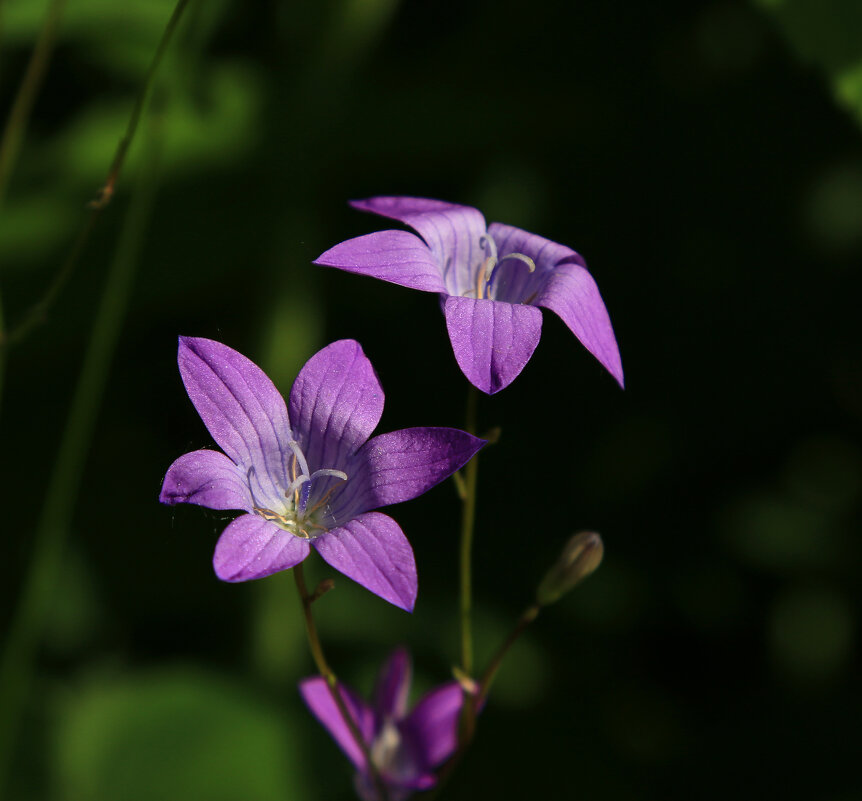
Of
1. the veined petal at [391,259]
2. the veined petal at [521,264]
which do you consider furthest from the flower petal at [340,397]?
the veined petal at [521,264]

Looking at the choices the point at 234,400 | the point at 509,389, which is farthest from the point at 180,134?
the point at 234,400

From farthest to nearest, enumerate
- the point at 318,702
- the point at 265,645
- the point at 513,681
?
the point at 513,681 → the point at 265,645 → the point at 318,702

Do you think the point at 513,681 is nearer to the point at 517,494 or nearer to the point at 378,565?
the point at 517,494

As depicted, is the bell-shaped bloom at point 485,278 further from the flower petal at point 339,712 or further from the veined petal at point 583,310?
the flower petal at point 339,712

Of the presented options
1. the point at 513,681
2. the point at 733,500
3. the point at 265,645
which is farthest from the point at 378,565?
the point at 733,500

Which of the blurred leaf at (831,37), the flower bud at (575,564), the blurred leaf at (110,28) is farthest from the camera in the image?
the blurred leaf at (110,28)

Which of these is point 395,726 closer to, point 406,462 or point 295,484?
point 295,484

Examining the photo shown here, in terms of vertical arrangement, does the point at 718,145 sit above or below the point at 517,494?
above

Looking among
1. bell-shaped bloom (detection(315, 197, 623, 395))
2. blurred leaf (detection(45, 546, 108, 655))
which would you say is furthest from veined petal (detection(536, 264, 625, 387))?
blurred leaf (detection(45, 546, 108, 655))
